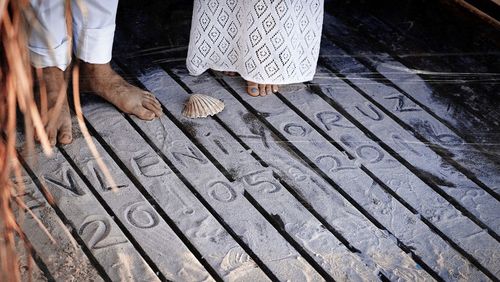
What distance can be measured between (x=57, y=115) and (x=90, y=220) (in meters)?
0.37

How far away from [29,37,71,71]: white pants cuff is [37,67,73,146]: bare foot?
5 centimetres

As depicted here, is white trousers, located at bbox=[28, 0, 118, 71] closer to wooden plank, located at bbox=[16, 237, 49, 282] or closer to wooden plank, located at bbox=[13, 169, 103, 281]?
wooden plank, located at bbox=[13, 169, 103, 281]

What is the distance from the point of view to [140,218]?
2189mm

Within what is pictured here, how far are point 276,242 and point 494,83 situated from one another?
1.17 m

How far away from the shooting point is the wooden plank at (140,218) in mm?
2047

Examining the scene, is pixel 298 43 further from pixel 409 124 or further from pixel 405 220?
pixel 405 220

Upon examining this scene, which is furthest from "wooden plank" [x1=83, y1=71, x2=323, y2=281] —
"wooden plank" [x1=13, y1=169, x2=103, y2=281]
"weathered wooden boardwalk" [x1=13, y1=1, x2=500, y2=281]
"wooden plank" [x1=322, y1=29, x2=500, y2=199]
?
"wooden plank" [x1=322, y1=29, x2=500, y2=199]

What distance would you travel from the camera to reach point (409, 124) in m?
2.63

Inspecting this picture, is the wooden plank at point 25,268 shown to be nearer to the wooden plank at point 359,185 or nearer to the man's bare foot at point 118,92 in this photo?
the man's bare foot at point 118,92

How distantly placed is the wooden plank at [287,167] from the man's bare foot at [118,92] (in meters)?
0.08

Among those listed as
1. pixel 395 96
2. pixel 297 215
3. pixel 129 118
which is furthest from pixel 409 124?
pixel 129 118

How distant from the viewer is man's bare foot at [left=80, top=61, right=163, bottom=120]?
2.52 m

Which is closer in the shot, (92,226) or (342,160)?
(92,226)

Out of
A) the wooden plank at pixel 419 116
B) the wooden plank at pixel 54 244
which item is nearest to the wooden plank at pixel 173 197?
the wooden plank at pixel 54 244
